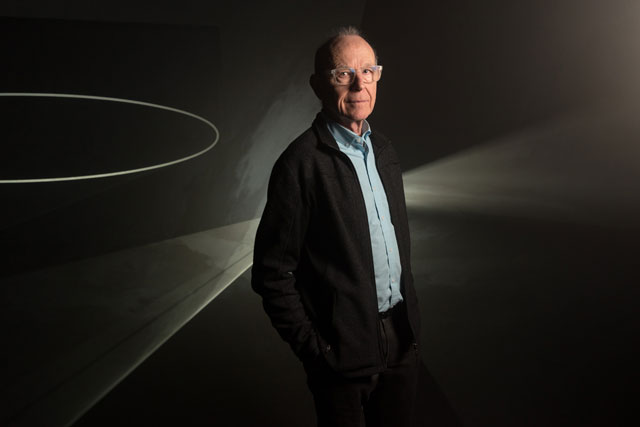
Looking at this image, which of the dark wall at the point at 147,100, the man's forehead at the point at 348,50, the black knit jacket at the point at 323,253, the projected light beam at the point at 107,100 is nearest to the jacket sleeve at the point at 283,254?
the black knit jacket at the point at 323,253

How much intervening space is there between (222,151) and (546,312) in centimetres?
287

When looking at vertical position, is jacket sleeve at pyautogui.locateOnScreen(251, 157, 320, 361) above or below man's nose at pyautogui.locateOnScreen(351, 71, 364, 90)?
below

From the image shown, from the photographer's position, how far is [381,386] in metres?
1.62

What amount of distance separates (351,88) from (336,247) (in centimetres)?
49

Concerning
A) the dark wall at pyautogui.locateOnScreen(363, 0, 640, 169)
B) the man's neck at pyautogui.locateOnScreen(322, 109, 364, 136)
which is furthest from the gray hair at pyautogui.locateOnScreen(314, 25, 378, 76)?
the dark wall at pyautogui.locateOnScreen(363, 0, 640, 169)

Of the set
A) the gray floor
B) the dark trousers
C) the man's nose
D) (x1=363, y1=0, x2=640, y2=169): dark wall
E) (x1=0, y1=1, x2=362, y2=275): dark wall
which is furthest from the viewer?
(x1=363, y1=0, x2=640, y2=169): dark wall

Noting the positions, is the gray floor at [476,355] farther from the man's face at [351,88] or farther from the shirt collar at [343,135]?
the man's face at [351,88]

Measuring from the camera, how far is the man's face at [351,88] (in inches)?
55.3

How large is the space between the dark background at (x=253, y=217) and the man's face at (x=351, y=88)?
1.70 metres

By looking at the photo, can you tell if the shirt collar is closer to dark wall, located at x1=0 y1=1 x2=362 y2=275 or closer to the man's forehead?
the man's forehead

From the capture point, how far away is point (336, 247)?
1.45 meters

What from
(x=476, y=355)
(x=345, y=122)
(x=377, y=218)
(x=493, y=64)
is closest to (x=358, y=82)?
(x=345, y=122)

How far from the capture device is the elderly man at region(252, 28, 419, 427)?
4.66 feet

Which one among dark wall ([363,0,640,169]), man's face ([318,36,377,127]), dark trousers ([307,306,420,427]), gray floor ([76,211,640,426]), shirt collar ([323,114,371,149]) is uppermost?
dark wall ([363,0,640,169])
